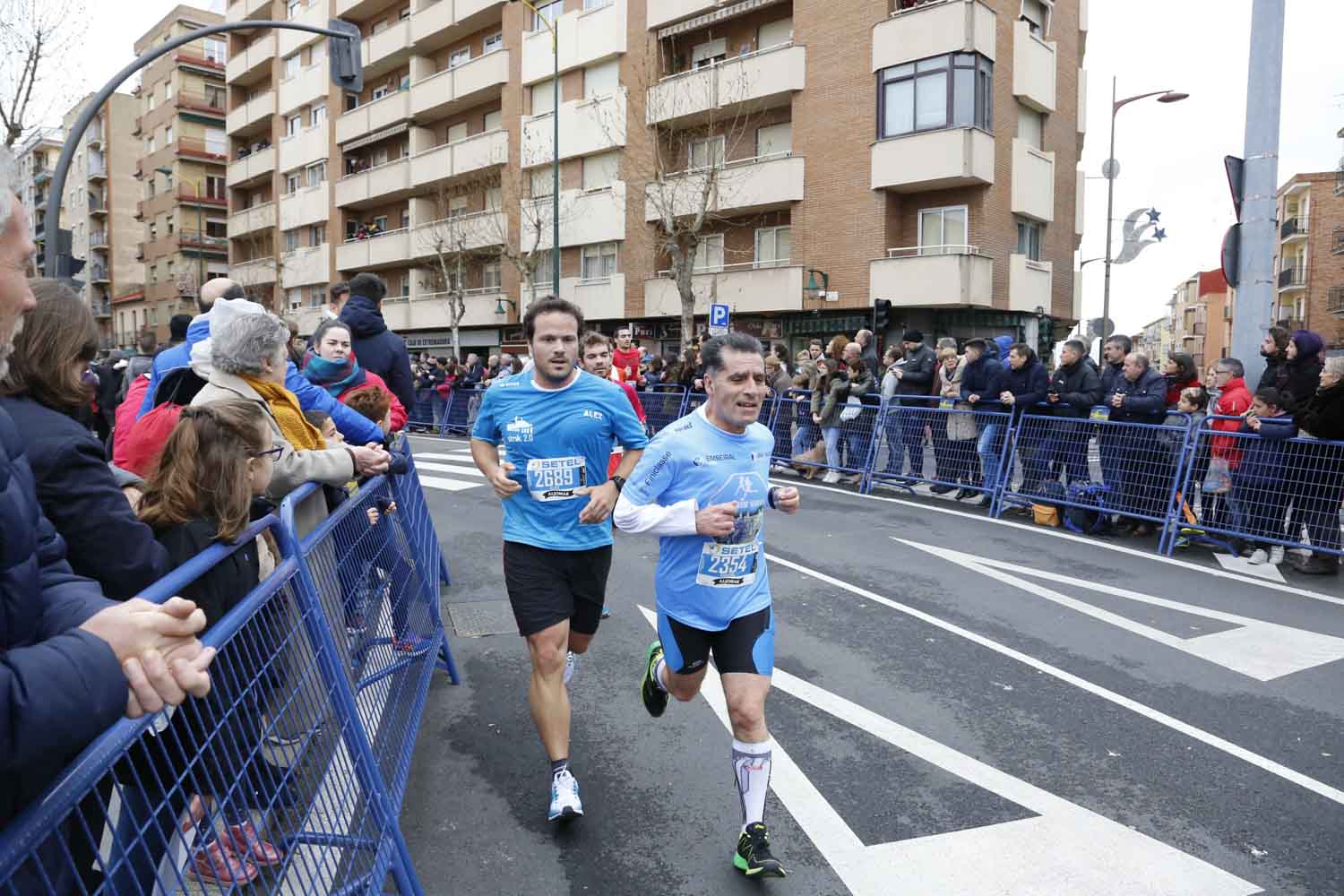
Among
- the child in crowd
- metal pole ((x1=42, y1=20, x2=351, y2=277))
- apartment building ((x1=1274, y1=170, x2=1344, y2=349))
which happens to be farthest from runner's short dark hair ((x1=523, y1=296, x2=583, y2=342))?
apartment building ((x1=1274, y1=170, x2=1344, y2=349))

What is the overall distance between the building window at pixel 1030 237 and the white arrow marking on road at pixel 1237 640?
21396 mm

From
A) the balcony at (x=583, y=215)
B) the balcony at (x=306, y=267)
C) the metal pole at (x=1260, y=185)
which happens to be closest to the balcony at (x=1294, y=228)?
the balcony at (x=583, y=215)

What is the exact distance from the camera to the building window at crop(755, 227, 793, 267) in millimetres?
28297

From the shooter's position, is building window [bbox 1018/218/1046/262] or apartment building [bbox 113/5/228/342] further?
apartment building [bbox 113/5/228/342]

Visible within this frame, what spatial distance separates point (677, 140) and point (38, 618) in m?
30.4

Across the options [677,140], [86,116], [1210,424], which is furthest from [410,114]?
[1210,424]

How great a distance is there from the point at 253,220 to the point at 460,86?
21.8m

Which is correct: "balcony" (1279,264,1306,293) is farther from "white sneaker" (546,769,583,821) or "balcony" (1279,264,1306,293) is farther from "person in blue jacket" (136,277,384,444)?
"white sneaker" (546,769,583,821)

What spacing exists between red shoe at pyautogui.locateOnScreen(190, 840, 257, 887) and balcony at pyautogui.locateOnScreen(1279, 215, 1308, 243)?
87.5 m

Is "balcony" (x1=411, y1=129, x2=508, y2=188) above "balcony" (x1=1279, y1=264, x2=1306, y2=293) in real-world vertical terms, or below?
above

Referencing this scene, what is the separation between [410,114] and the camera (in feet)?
130

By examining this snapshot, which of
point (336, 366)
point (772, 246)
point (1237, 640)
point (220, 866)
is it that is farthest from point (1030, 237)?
point (220, 866)

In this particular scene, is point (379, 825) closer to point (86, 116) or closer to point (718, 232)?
point (86, 116)

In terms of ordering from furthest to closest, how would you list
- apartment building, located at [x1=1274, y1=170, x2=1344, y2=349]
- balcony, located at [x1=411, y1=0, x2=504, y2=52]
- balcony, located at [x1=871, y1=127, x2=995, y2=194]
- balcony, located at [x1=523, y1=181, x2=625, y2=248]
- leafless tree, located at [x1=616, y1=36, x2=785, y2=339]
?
apartment building, located at [x1=1274, y1=170, x2=1344, y2=349], balcony, located at [x1=411, y1=0, x2=504, y2=52], balcony, located at [x1=523, y1=181, x2=625, y2=248], leafless tree, located at [x1=616, y1=36, x2=785, y2=339], balcony, located at [x1=871, y1=127, x2=995, y2=194]
